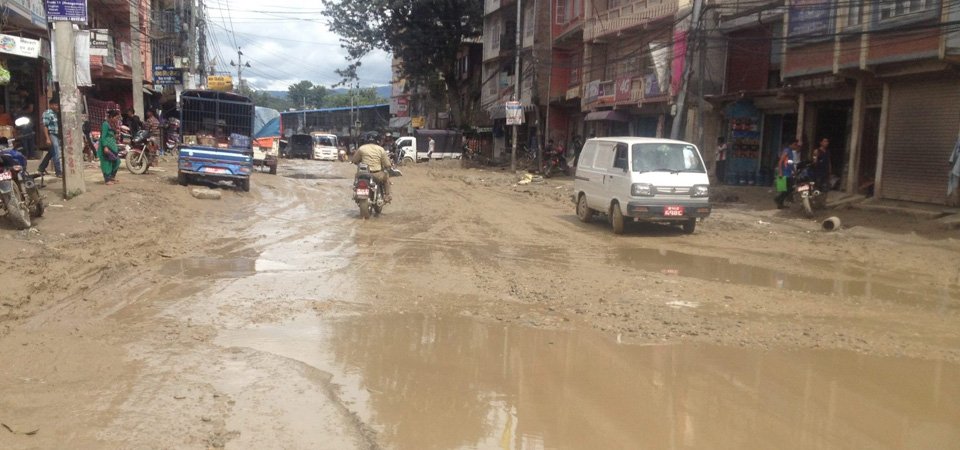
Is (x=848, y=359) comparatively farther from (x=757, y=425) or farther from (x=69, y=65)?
(x=69, y=65)

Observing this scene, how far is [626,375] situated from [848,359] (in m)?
1.91

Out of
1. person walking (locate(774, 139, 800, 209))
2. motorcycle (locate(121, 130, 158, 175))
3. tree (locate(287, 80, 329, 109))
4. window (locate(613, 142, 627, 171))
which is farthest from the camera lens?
tree (locate(287, 80, 329, 109))

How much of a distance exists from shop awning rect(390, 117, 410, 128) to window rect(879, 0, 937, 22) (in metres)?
56.8

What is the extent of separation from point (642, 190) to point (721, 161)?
11.4 metres

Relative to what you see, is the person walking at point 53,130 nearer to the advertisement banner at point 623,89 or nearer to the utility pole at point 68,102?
A: the utility pole at point 68,102

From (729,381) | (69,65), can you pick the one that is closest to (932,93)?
Result: (729,381)

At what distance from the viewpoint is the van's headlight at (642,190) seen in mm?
12734

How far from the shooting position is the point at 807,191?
1538 cm

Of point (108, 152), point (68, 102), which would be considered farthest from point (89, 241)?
point (108, 152)

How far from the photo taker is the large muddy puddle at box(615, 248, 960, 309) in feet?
27.5

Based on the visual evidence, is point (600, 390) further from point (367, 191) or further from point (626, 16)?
point (626, 16)

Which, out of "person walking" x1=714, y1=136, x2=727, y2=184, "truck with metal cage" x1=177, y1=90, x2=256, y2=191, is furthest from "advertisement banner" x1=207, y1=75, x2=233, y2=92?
"person walking" x1=714, y1=136, x2=727, y2=184

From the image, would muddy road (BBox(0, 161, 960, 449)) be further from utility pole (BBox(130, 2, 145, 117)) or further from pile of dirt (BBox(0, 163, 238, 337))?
utility pole (BBox(130, 2, 145, 117))

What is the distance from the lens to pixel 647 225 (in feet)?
48.0
